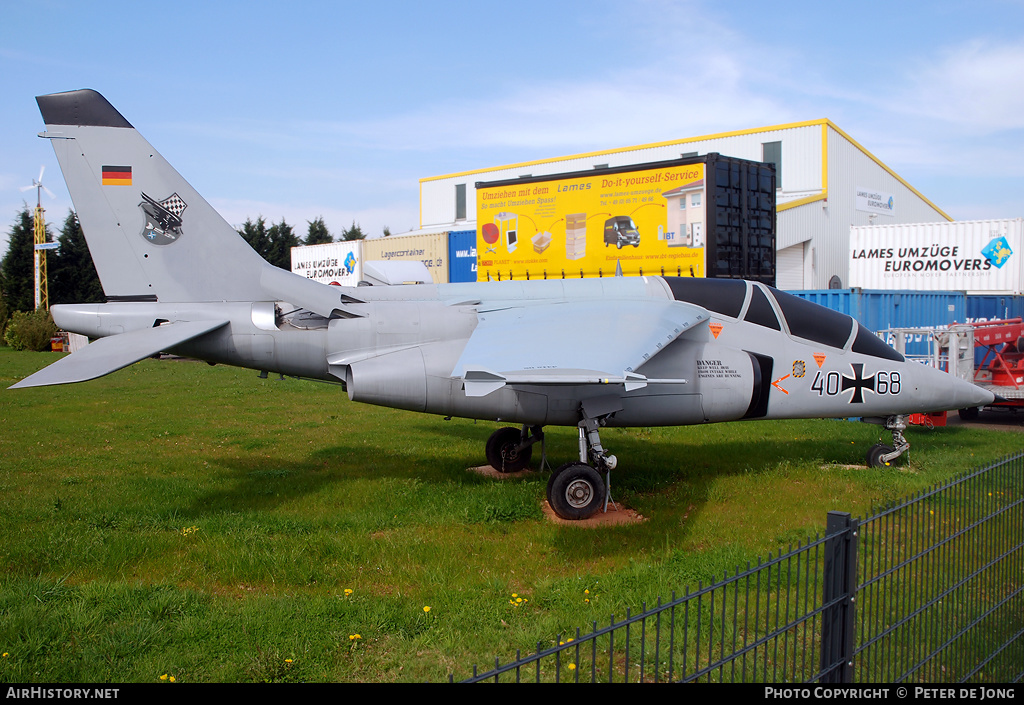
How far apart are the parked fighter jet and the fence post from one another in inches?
194

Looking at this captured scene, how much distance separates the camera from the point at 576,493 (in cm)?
858

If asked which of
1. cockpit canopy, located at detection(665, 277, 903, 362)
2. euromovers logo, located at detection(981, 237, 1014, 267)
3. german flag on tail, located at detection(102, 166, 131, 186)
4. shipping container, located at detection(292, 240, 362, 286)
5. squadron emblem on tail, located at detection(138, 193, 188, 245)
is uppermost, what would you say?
shipping container, located at detection(292, 240, 362, 286)

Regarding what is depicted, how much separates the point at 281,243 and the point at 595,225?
4738 cm

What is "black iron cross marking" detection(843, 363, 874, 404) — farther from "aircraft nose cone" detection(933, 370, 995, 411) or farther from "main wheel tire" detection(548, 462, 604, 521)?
"main wheel tire" detection(548, 462, 604, 521)

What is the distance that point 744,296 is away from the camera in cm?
967

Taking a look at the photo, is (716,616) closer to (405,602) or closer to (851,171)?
(405,602)

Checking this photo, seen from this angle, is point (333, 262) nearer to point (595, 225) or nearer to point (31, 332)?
point (31, 332)

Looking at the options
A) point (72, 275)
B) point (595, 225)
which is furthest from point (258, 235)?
point (595, 225)

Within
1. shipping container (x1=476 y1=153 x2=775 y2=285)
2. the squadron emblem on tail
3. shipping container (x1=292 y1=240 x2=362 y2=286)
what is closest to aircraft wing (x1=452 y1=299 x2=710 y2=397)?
the squadron emblem on tail

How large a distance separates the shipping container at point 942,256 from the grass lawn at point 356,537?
1361 cm

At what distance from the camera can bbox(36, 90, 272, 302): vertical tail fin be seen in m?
8.95
